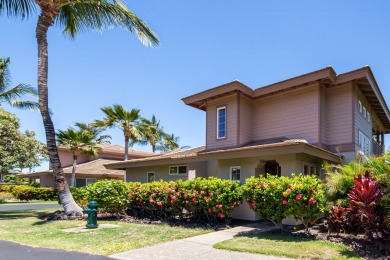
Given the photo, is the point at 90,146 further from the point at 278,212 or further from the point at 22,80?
the point at 278,212

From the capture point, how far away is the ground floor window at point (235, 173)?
14.5m

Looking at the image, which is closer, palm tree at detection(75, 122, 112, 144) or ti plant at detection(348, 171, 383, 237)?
A: ti plant at detection(348, 171, 383, 237)

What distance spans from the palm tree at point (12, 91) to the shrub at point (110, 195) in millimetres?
8114

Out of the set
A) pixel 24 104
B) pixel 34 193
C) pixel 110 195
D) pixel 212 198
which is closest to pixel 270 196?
pixel 212 198

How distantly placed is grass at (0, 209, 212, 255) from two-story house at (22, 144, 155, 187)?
1968 centimetres

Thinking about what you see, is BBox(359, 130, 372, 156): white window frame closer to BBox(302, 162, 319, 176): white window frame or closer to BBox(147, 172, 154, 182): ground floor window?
BBox(302, 162, 319, 176): white window frame

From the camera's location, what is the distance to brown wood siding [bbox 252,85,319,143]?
563 inches

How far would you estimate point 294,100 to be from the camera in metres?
15.2

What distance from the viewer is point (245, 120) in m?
16.4

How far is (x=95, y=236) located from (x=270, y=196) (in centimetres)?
559

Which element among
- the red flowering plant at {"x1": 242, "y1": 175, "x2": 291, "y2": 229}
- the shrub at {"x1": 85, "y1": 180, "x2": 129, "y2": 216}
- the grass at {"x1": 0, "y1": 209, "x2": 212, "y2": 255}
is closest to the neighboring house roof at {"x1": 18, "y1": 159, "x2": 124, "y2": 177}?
the shrub at {"x1": 85, "y1": 180, "x2": 129, "y2": 216}

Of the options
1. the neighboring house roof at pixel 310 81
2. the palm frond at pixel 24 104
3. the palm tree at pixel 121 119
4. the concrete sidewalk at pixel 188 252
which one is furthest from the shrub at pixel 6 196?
the concrete sidewalk at pixel 188 252

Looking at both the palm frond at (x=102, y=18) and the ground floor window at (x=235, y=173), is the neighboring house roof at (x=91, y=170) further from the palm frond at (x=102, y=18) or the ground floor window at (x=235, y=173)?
the ground floor window at (x=235, y=173)

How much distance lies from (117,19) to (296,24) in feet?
27.9
